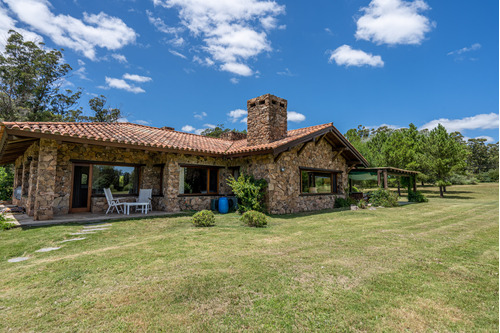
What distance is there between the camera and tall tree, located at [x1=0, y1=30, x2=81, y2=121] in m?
23.9

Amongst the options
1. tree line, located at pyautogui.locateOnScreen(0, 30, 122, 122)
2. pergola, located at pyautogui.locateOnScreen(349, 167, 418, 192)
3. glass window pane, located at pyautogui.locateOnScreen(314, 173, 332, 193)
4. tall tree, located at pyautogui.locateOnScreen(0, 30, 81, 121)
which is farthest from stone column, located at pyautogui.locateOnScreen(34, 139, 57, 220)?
tree line, located at pyautogui.locateOnScreen(0, 30, 122, 122)

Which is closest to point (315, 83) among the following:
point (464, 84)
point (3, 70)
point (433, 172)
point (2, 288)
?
point (464, 84)

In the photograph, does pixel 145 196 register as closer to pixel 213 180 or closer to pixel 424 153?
pixel 213 180

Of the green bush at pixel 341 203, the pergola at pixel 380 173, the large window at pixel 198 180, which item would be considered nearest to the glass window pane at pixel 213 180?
the large window at pixel 198 180

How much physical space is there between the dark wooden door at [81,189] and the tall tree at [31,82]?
64.5 feet

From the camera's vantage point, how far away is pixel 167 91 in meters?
22.1

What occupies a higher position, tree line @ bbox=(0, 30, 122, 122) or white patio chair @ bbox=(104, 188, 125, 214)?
tree line @ bbox=(0, 30, 122, 122)

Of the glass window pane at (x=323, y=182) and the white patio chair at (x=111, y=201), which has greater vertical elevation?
the glass window pane at (x=323, y=182)

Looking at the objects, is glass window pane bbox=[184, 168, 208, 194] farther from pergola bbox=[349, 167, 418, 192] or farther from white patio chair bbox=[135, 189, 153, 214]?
pergola bbox=[349, 167, 418, 192]

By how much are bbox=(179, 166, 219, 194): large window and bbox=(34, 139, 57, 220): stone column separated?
4.62 meters

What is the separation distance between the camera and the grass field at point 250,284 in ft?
8.07

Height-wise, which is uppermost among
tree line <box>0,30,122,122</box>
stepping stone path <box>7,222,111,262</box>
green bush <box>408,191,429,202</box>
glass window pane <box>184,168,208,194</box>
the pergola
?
tree line <box>0,30,122,122</box>

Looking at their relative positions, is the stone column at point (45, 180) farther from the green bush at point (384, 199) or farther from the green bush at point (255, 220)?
the green bush at point (384, 199)

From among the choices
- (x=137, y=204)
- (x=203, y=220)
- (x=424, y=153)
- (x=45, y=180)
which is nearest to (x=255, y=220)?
(x=203, y=220)
